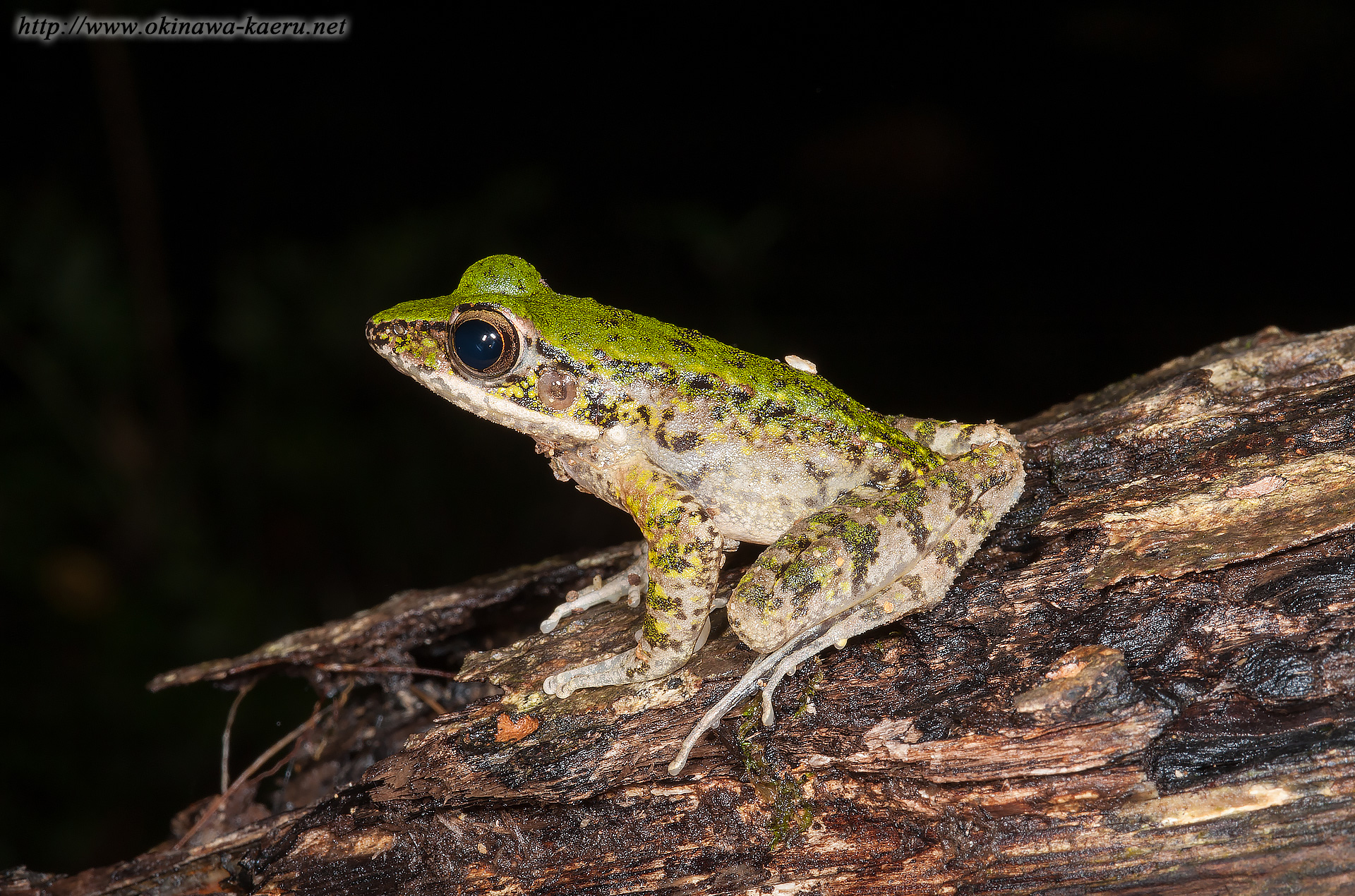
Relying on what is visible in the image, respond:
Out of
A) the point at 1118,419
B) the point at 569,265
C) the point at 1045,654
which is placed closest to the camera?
the point at 1045,654

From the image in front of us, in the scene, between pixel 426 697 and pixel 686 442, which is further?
pixel 426 697

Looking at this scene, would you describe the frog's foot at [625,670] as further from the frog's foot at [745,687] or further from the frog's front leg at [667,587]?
the frog's foot at [745,687]

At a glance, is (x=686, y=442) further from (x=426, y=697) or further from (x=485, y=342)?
(x=426, y=697)

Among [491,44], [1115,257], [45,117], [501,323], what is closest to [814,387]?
[501,323]

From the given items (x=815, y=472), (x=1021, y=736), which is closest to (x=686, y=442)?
(x=815, y=472)

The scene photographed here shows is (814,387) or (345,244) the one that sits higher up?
(345,244)

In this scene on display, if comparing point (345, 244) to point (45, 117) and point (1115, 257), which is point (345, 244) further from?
point (1115, 257)
